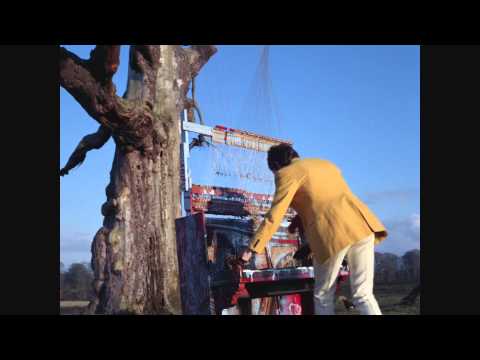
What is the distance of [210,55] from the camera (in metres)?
5.93

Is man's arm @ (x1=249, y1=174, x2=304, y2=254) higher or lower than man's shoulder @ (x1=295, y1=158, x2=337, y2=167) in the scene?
lower

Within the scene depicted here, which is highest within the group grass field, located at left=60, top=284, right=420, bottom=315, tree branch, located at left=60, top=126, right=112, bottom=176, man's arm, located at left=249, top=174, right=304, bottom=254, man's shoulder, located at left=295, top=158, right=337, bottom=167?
tree branch, located at left=60, top=126, right=112, bottom=176

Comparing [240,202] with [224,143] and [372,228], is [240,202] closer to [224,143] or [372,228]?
[224,143]

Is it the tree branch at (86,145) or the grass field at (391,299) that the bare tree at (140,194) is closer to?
the tree branch at (86,145)

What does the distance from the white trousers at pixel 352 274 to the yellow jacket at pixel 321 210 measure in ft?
0.16

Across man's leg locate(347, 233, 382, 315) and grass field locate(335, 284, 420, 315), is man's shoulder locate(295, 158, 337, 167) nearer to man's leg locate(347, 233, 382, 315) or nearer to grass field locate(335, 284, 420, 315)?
man's leg locate(347, 233, 382, 315)

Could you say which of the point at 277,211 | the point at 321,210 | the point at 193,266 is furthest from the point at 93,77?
the point at 321,210

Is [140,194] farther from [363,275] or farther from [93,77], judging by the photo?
[363,275]

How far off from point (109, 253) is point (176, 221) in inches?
26.2

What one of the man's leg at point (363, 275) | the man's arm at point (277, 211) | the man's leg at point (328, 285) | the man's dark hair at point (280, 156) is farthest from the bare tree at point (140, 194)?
the man's leg at point (363, 275)

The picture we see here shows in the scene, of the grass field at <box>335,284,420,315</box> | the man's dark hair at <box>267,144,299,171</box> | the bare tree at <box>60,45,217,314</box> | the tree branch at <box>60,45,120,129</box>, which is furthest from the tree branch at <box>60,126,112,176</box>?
the grass field at <box>335,284,420,315</box>

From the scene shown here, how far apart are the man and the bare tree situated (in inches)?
75.7

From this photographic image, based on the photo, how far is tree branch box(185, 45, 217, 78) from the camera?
223 inches

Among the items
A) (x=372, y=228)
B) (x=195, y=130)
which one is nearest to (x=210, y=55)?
(x=195, y=130)
